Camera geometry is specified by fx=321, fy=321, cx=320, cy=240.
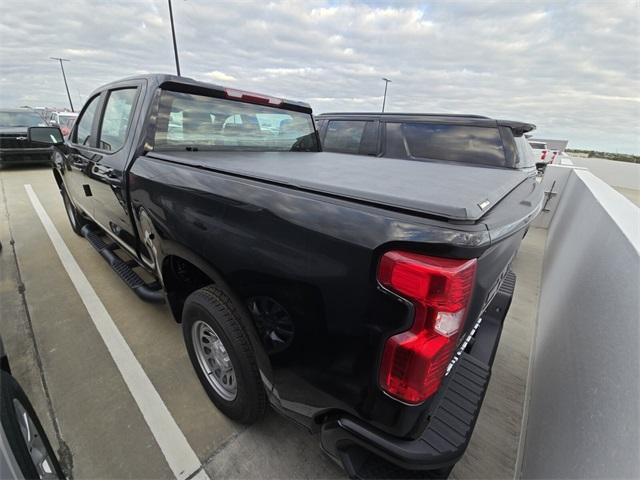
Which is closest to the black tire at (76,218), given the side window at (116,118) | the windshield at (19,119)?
the side window at (116,118)

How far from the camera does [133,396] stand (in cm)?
223

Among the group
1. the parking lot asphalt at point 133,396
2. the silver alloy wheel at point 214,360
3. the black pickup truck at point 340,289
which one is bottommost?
the parking lot asphalt at point 133,396

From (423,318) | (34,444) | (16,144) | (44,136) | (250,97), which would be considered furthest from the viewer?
(16,144)

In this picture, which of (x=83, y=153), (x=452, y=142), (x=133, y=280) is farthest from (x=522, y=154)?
(x=83, y=153)

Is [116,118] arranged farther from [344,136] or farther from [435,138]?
[435,138]

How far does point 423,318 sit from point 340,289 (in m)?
0.30

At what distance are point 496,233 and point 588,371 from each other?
0.89 m

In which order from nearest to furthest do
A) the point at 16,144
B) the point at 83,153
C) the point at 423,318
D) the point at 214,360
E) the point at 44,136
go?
1. the point at 423,318
2. the point at 214,360
3. the point at 83,153
4. the point at 44,136
5. the point at 16,144

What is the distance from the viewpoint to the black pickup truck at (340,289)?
1.06 meters

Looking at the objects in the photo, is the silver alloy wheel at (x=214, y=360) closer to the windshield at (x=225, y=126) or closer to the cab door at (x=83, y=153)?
the windshield at (x=225, y=126)

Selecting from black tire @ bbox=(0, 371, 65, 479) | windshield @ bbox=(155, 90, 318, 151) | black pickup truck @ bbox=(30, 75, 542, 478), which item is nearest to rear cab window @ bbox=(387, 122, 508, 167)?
windshield @ bbox=(155, 90, 318, 151)

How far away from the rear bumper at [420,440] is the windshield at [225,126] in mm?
2269

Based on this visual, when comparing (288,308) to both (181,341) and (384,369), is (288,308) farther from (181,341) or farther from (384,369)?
(181,341)

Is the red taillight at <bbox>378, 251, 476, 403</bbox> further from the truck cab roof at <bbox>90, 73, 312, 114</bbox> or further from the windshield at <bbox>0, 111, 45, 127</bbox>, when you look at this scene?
the windshield at <bbox>0, 111, 45, 127</bbox>
